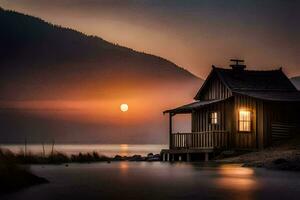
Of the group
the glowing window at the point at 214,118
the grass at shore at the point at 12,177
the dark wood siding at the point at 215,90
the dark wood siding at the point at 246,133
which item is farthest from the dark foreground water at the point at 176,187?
the dark wood siding at the point at 215,90

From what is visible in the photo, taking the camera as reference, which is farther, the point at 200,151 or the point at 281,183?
the point at 200,151

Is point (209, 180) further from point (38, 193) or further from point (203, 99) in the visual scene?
point (203, 99)

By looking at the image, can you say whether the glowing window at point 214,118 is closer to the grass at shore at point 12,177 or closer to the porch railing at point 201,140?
the porch railing at point 201,140

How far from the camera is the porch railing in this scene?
2004 inches

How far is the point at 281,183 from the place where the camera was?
90.7 feet

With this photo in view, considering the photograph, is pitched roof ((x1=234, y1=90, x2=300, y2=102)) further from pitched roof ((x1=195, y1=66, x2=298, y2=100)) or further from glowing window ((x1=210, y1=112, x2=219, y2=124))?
glowing window ((x1=210, y1=112, x2=219, y2=124))

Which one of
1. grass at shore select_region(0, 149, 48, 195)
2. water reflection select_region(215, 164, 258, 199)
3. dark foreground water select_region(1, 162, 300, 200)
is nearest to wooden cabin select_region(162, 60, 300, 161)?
water reflection select_region(215, 164, 258, 199)

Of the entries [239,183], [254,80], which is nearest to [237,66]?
[254,80]

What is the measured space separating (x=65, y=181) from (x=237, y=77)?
27.9 m

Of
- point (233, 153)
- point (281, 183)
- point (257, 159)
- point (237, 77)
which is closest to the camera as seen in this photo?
point (281, 183)

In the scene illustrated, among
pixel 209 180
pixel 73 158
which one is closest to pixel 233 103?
pixel 73 158

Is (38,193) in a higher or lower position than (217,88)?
lower

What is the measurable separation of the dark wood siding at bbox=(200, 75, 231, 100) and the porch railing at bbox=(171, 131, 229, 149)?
362 centimetres

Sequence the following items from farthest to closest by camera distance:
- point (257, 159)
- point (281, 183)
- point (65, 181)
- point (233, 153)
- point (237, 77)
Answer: point (237, 77)
point (233, 153)
point (257, 159)
point (65, 181)
point (281, 183)
